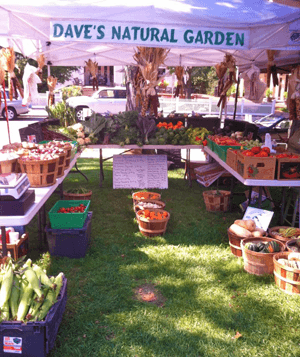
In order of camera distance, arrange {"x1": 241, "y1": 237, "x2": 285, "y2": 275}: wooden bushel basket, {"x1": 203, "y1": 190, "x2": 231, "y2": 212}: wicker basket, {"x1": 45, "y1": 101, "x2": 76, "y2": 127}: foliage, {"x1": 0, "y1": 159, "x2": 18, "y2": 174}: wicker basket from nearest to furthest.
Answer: {"x1": 0, "y1": 159, "x2": 18, "y2": 174}: wicker basket
{"x1": 241, "y1": 237, "x2": 285, "y2": 275}: wooden bushel basket
{"x1": 203, "y1": 190, "x2": 231, "y2": 212}: wicker basket
{"x1": 45, "y1": 101, "x2": 76, "y2": 127}: foliage

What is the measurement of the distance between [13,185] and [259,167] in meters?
3.03

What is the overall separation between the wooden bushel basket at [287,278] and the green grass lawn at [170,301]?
69mm

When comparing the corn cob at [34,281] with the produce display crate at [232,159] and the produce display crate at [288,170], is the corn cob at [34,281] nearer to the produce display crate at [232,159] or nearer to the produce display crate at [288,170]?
the produce display crate at [288,170]

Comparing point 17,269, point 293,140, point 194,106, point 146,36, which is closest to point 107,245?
point 17,269

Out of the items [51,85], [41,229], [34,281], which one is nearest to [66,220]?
[41,229]

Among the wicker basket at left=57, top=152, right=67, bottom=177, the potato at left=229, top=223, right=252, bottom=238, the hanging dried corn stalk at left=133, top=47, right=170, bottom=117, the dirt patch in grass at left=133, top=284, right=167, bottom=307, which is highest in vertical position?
the hanging dried corn stalk at left=133, top=47, right=170, bottom=117

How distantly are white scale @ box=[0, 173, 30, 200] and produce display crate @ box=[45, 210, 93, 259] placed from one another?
1.22 meters

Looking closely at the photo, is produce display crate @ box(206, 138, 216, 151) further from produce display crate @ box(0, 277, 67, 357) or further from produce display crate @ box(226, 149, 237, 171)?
produce display crate @ box(0, 277, 67, 357)

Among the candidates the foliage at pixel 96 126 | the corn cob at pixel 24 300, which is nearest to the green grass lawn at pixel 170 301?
the corn cob at pixel 24 300

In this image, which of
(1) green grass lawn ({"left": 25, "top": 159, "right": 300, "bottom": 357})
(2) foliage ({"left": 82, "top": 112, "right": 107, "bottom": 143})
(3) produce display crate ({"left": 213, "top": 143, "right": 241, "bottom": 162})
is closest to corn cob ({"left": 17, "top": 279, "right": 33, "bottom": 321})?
(1) green grass lawn ({"left": 25, "top": 159, "right": 300, "bottom": 357})

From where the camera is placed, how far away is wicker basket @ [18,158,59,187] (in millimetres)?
3842

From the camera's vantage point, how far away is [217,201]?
20.7 ft

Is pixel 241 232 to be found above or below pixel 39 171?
below

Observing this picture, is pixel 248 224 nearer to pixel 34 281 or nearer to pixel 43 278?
pixel 43 278
